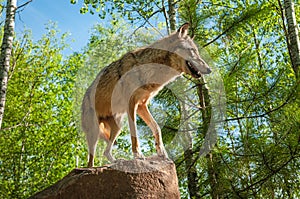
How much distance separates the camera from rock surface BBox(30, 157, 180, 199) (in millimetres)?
3637

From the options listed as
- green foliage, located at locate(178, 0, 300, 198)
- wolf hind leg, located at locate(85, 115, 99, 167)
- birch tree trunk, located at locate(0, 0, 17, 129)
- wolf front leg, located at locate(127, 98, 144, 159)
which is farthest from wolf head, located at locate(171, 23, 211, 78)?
birch tree trunk, located at locate(0, 0, 17, 129)

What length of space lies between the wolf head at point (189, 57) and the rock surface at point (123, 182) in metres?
0.95

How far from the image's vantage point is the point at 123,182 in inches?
143

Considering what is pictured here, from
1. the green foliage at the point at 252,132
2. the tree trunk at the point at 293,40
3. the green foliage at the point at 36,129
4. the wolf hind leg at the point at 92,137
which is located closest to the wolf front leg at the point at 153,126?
the wolf hind leg at the point at 92,137

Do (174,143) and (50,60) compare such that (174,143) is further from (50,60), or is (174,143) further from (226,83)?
(50,60)

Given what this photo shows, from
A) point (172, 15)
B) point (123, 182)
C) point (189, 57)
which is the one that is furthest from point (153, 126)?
point (172, 15)

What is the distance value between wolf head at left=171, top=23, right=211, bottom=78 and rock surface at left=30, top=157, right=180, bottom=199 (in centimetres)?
95

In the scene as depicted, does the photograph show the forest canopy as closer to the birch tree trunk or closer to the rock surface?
the rock surface

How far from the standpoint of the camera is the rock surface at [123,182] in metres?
3.64

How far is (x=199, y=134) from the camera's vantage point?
509cm

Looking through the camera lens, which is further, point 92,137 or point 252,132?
point 252,132

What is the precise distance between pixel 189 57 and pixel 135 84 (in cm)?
55

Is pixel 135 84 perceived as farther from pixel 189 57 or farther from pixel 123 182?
pixel 123 182

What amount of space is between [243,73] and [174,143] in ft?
10.3
